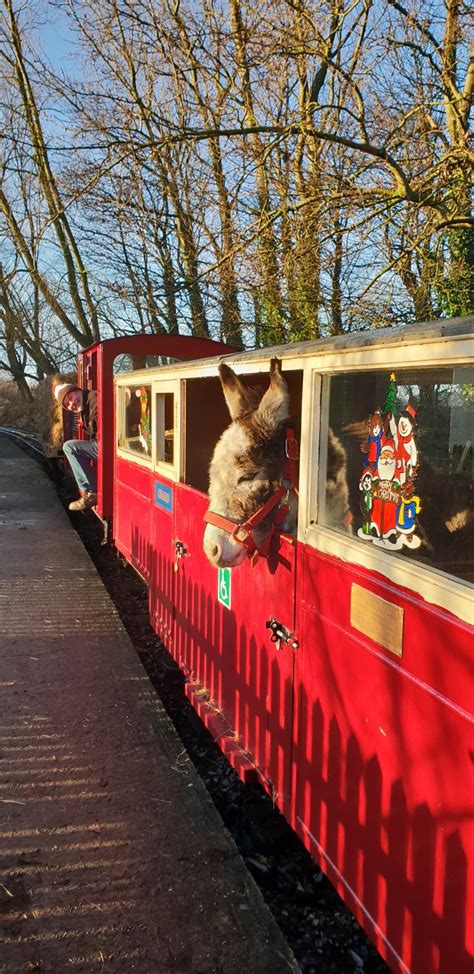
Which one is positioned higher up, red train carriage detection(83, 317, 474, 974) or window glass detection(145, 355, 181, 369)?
window glass detection(145, 355, 181, 369)

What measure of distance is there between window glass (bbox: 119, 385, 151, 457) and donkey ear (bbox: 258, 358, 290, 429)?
3345 millimetres

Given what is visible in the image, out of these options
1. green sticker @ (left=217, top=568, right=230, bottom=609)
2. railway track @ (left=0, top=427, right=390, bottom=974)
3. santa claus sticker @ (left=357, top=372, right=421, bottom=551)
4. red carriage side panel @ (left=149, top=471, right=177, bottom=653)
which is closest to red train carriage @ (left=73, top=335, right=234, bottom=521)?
red carriage side panel @ (left=149, top=471, right=177, bottom=653)

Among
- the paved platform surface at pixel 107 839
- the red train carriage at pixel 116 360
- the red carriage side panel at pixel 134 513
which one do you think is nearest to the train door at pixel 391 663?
the paved platform surface at pixel 107 839

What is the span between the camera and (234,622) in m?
3.58

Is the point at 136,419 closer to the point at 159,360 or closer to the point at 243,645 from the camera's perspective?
the point at 159,360

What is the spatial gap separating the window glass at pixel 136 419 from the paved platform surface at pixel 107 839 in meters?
2.09

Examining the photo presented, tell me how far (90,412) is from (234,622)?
649 cm

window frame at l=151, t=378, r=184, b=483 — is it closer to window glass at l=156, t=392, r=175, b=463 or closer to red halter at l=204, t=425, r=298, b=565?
window glass at l=156, t=392, r=175, b=463

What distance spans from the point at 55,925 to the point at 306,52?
23.8 feet

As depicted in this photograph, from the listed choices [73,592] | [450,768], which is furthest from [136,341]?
[450,768]

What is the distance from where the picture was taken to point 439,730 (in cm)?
184

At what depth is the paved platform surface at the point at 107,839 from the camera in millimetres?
2449

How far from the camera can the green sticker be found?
12.0ft

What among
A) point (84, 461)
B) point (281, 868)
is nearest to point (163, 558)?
point (281, 868)
